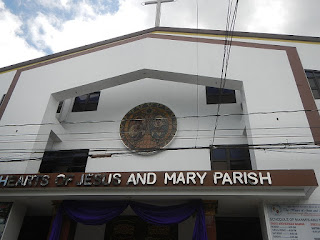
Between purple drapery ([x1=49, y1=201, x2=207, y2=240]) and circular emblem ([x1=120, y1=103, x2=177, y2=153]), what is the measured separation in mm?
2418

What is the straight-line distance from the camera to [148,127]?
1075cm

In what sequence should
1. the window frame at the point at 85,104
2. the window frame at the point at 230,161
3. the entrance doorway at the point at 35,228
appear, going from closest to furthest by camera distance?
the window frame at the point at 230,161, the entrance doorway at the point at 35,228, the window frame at the point at 85,104

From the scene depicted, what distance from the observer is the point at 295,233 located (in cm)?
691

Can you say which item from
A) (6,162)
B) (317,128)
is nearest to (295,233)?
(317,128)

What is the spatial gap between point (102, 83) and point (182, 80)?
10.2 feet

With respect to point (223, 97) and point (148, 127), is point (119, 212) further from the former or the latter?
point (223, 97)

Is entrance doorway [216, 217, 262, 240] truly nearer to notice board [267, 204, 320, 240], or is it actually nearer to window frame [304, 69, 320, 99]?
notice board [267, 204, 320, 240]

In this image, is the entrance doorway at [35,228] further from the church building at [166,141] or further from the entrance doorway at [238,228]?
the entrance doorway at [238,228]

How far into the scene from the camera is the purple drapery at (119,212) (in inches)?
303

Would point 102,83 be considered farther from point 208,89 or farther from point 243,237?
point 243,237

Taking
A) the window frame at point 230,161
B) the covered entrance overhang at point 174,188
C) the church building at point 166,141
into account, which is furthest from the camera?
the window frame at point 230,161

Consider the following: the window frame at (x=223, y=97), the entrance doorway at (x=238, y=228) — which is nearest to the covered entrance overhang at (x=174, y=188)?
the entrance doorway at (x=238, y=228)

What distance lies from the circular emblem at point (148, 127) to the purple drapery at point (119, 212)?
242 cm

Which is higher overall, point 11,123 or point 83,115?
A: point 83,115
